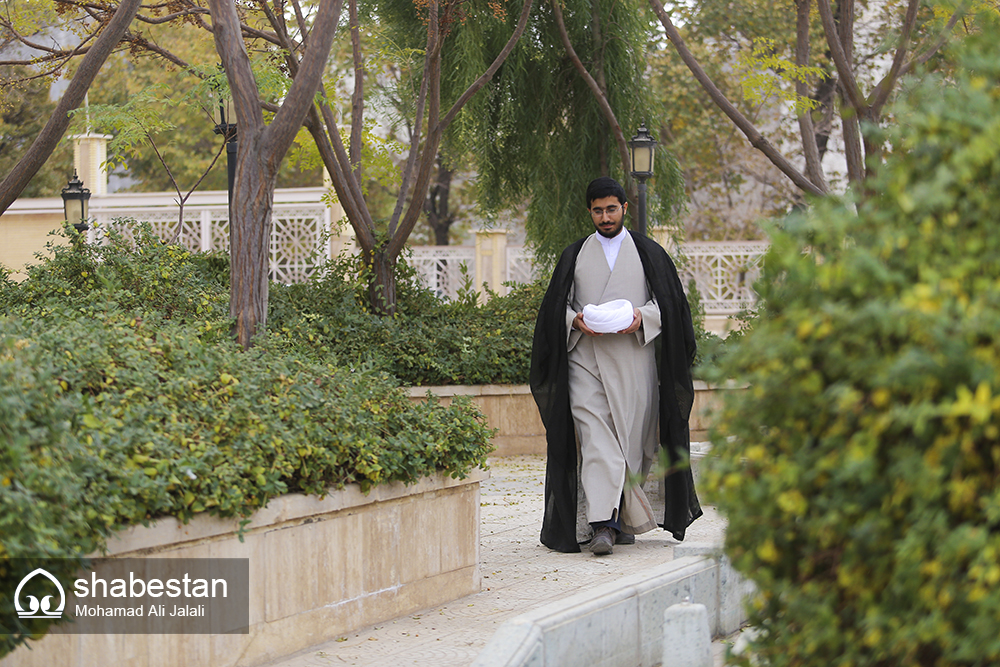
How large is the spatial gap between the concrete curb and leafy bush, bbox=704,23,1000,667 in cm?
41

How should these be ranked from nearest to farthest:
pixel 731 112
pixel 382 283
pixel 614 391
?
pixel 614 391 → pixel 731 112 → pixel 382 283

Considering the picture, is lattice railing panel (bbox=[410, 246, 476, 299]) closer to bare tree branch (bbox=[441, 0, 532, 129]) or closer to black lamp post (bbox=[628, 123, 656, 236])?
black lamp post (bbox=[628, 123, 656, 236])

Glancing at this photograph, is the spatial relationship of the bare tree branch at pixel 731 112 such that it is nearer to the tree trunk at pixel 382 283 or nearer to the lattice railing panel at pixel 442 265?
the tree trunk at pixel 382 283

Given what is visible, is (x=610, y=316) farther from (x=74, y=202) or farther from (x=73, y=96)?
(x=74, y=202)

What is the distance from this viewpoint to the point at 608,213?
6.69 m

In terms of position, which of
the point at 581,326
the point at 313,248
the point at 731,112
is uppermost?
the point at 731,112

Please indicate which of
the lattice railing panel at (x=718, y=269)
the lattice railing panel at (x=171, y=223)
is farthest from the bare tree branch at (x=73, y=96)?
the lattice railing panel at (x=718, y=269)

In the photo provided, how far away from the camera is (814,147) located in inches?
391

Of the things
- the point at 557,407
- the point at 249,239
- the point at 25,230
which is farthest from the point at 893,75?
the point at 25,230

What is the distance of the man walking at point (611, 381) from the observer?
6.46m

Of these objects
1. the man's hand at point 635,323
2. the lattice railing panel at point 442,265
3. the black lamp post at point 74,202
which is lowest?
the man's hand at point 635,323

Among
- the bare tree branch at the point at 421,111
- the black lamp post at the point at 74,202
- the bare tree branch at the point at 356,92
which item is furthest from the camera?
the black lamp post at the point at 74,202

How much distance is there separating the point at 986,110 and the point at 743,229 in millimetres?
25793

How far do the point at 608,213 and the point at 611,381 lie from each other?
101cm
